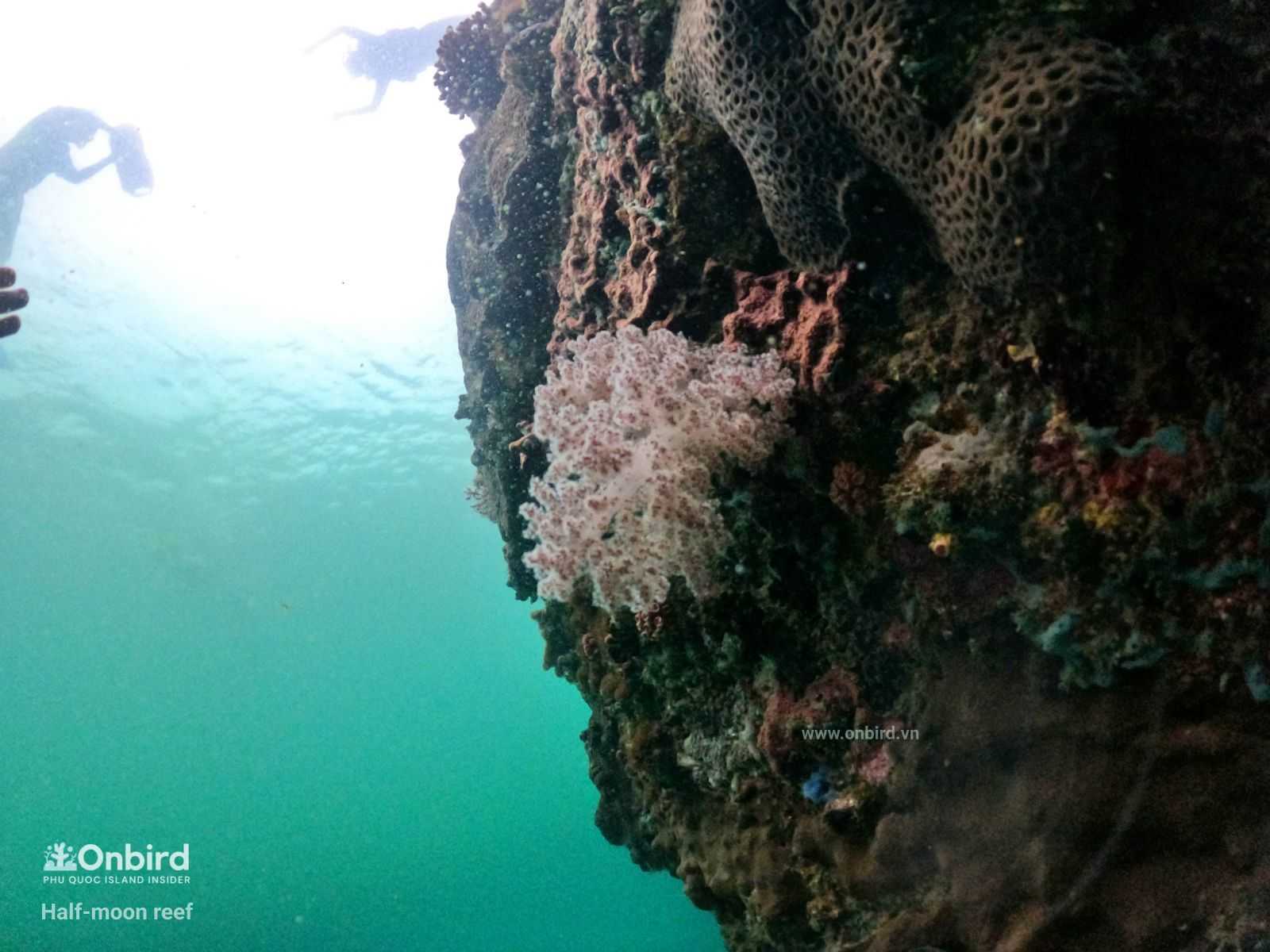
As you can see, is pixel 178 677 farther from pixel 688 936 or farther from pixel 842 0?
pixel 842 0

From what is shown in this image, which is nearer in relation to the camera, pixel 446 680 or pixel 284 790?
pixel 284 790

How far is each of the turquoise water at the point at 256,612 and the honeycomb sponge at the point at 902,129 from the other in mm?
27888

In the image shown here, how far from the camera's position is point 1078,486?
2611 millimetres

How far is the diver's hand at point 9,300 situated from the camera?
5.27 metres

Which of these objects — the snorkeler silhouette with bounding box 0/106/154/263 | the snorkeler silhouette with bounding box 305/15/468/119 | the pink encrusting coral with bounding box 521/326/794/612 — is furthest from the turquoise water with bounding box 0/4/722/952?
the pink encrusting coral with bounding box 521/326/794/612

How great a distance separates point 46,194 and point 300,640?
2377 inches

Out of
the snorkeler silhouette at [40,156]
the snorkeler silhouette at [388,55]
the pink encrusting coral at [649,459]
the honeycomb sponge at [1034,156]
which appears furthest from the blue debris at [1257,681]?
the snorkeler silhouette at [40,156]

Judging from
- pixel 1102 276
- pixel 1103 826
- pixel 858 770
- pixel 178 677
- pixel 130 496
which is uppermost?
pixel 178 677

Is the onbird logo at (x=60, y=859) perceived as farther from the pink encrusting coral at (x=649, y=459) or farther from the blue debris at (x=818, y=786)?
the blue debris at (x=818, y=786)

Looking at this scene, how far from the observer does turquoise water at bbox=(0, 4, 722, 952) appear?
29.6 metres

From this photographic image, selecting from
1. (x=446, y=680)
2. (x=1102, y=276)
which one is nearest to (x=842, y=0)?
(x=1102, y=276)

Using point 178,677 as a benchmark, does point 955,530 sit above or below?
below

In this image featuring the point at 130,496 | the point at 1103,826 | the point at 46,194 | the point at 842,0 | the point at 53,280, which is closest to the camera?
the point at 1103,826

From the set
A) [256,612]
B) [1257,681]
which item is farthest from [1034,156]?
[256,612]
